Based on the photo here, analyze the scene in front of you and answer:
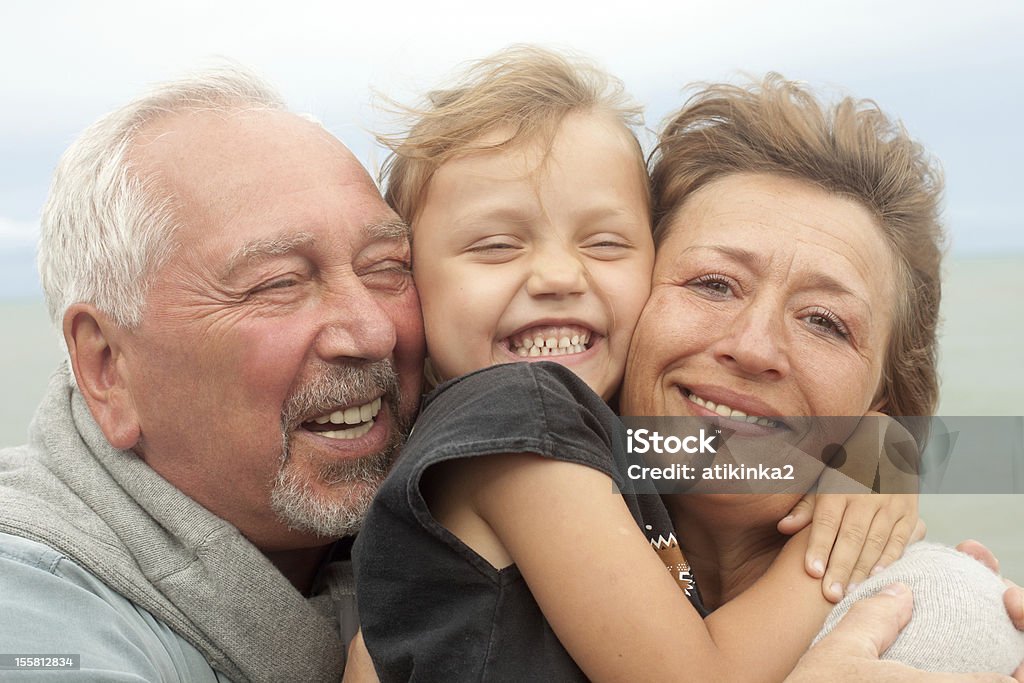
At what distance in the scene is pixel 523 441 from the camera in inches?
65.7

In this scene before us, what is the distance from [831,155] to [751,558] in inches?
36.0

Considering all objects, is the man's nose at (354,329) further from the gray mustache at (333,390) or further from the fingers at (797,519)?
the fingers at (797,519)

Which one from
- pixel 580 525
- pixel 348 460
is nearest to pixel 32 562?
pixel 348 460

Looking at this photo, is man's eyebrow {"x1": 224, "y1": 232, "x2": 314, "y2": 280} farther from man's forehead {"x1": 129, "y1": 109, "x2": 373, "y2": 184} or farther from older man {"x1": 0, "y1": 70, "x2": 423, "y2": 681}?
man's forehead {"x1": 129, "y1": 109, "x2": 373, "y2": 184}

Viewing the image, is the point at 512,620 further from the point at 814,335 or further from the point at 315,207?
the point at 315,207

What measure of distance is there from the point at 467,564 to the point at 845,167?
1.22 meters

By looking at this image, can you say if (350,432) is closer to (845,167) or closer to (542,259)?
(542,259)

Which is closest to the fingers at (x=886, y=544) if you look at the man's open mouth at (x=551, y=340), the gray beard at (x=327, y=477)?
the man's open mouth at (x=551, y=340)

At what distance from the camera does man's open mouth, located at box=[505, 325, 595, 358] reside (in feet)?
7.13

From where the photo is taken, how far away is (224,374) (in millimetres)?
2314

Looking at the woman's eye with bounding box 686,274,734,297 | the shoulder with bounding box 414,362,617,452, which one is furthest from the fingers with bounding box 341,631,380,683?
the woman's eye with bounding box 686,274,734,297

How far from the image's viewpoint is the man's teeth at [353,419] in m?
2.35

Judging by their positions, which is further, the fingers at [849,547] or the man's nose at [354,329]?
the man's nose at [354,329]

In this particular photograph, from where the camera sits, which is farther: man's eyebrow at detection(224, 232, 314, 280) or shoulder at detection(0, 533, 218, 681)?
man's eyebrow at detection(224, 232, 314, 280)
